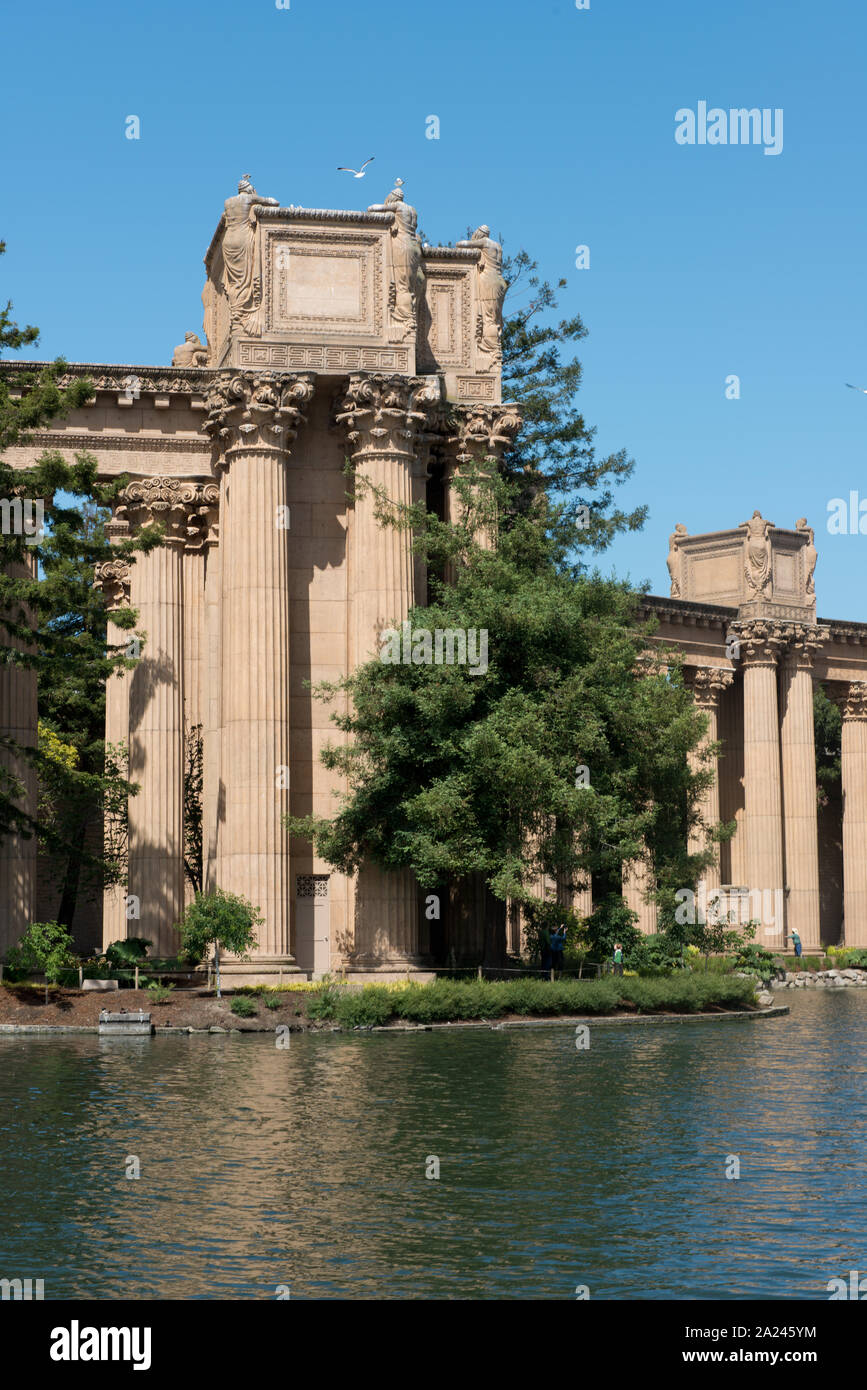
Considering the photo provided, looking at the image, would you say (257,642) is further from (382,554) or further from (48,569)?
(48,569)

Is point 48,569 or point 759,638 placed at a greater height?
point 759,638

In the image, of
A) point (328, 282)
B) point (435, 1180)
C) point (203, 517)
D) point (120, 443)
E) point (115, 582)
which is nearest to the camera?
point (435, 1180)

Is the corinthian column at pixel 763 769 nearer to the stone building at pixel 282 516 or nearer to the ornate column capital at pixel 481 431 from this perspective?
the stone building at pixel 282 516

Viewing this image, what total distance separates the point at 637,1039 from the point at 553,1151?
14579mm

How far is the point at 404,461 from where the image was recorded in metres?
44.3

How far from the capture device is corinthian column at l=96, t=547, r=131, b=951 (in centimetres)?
4791

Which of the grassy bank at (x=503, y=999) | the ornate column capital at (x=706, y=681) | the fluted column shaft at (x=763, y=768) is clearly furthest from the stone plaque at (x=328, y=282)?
the fluted column shaft at (x=763, y=768)

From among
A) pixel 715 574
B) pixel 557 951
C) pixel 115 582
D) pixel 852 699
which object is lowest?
pixel 557 951

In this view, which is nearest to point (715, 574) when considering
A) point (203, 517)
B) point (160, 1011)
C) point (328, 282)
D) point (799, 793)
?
point (799, 793)

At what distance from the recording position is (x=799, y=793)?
70.9 m

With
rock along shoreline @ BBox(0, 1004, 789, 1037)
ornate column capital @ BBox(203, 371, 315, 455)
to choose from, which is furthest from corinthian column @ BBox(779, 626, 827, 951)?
ornate column capital @ BBox(203, 371, 315, 455)

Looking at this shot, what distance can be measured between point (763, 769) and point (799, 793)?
1853mm

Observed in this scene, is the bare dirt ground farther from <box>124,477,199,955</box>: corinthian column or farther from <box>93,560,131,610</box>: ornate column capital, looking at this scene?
<box>93,560,131,610</box>: ornate column capital
